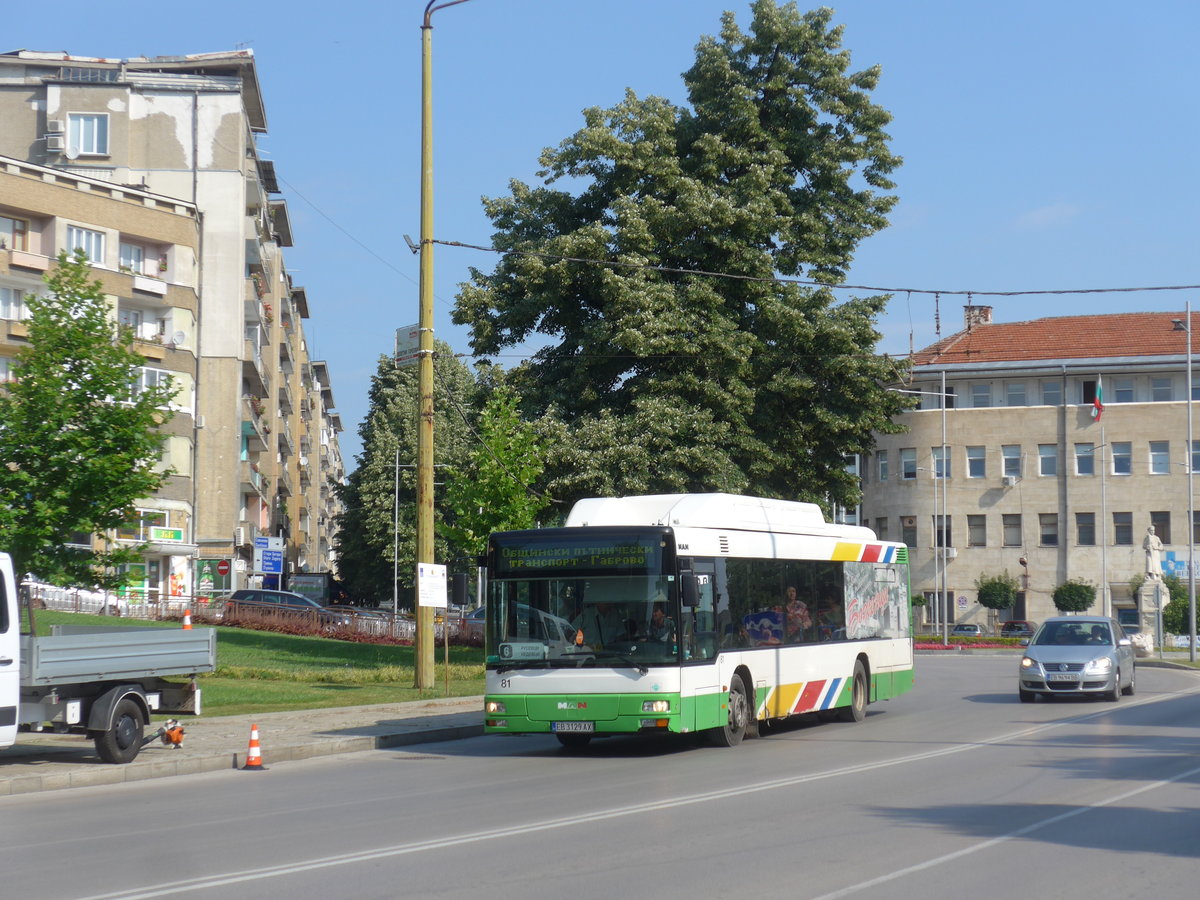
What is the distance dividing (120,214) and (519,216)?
2183 cm

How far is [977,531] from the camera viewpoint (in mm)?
76625

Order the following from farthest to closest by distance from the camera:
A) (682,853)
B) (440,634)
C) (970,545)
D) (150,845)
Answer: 1. (970,545)
2. (440,634)
3. (150,845)
4. (682,853)

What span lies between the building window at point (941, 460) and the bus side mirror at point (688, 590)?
205 feet

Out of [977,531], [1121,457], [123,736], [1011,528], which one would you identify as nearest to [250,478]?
[977,531]

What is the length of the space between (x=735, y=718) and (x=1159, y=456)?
60.8 m

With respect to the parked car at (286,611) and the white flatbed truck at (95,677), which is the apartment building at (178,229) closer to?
the parked car at (286,611)

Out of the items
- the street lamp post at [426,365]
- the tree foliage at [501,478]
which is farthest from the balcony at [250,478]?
the street lamp post at [426,365]

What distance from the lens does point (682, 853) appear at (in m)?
9.74

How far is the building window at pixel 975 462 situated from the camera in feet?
251

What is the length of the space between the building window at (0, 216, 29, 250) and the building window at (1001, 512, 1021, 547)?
163 ft

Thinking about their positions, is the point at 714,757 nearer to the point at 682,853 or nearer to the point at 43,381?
the point at 682,853

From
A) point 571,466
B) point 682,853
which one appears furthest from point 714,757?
point 571,466

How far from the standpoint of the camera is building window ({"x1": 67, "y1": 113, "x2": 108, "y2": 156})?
60219mm

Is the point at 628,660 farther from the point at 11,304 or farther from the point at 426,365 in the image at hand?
the point at 11,304
